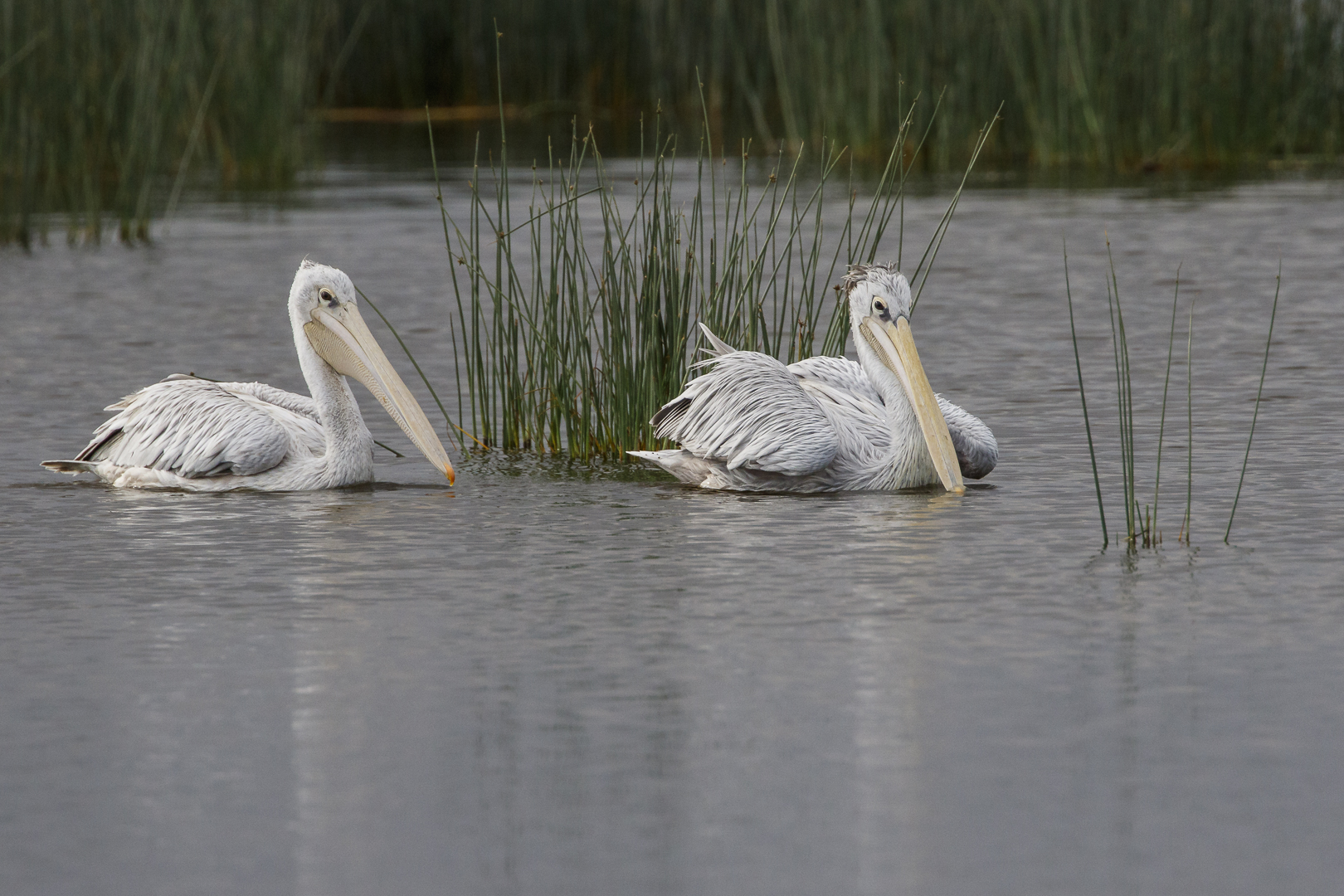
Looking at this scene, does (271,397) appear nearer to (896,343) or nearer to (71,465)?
(71,465)

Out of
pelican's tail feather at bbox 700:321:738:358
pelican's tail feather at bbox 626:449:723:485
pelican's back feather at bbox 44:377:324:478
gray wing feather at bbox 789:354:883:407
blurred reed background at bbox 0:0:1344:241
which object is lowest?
pelican's tail feather at bbox 626:449:723:485

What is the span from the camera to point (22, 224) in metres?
14.6

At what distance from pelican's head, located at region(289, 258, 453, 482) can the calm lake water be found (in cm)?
33

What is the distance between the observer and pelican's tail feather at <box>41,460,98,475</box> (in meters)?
7.71

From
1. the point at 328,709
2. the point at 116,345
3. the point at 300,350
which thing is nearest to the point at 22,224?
the point at 116,345

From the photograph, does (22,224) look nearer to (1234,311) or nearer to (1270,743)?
(1234,311)

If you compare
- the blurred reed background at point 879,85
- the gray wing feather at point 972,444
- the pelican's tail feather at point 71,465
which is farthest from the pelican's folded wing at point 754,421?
the blurred reed background at point 879,85

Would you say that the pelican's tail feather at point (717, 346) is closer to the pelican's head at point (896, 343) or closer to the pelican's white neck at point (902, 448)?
the pelican's head at point (896, 343)

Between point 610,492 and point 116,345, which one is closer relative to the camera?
point 610,492

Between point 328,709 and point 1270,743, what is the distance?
199 centimetres

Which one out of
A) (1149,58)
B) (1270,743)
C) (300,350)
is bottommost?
(1270,743)

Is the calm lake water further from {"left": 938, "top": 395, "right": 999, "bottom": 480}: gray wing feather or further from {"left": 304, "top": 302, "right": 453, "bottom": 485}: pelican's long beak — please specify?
{"left": 304, "top": 302, "right": 453, "bottom": 485}: pelican's long beak

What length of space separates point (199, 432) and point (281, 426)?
279mm

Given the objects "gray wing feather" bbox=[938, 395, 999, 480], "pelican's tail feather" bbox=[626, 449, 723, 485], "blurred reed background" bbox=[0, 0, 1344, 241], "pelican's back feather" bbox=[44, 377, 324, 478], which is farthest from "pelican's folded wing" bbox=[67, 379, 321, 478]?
"blurred reed background" bbox=[0, 0, 1344, 241]
